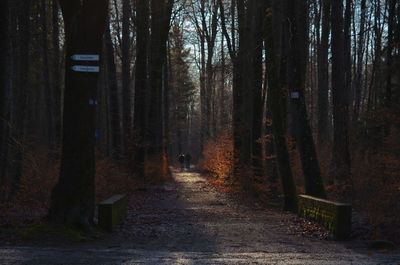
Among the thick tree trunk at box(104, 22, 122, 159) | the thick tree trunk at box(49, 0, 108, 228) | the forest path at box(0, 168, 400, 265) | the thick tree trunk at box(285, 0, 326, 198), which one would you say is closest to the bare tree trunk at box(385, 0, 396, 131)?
the thick tree trunk at box(285, 0, 326, 198)

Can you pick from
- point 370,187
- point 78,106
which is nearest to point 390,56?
point 370,187

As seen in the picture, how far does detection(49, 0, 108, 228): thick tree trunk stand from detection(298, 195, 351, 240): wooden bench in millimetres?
4669

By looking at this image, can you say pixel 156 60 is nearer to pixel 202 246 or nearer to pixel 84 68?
pixel 84 68

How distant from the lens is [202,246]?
405 inches

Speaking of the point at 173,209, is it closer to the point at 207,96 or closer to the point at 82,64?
the point at 82,64

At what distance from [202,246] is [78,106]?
3.34 meters

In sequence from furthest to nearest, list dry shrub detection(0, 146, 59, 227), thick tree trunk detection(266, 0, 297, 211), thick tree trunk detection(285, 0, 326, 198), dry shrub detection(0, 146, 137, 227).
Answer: thick tree trunk detection(266, 0, 297, 211), thick tree trunk detection(285, 0, 326, 198), dry shrub detection(0, 146, 59, 227), dry shrub detection(0, 146, 137, 227)

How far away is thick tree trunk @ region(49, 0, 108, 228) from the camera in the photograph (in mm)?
10859

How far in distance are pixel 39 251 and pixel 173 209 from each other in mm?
10098

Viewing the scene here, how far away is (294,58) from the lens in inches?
631

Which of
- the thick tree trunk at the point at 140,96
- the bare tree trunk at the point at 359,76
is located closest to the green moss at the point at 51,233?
the thick tree trunk at the point at 140,96

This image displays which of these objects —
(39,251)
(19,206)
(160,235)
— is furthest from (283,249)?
(19,206)

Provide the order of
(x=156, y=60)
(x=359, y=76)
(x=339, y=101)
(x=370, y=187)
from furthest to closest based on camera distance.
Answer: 1. (x=359, y=76)
2. (x=156, y=60)
3. (x=339, y=101)
4. (x=370, y=187)

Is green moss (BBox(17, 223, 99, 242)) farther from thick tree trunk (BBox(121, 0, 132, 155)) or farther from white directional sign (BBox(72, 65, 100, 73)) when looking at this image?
thick tree trunk (BBox(121, 0, 132, 155))
